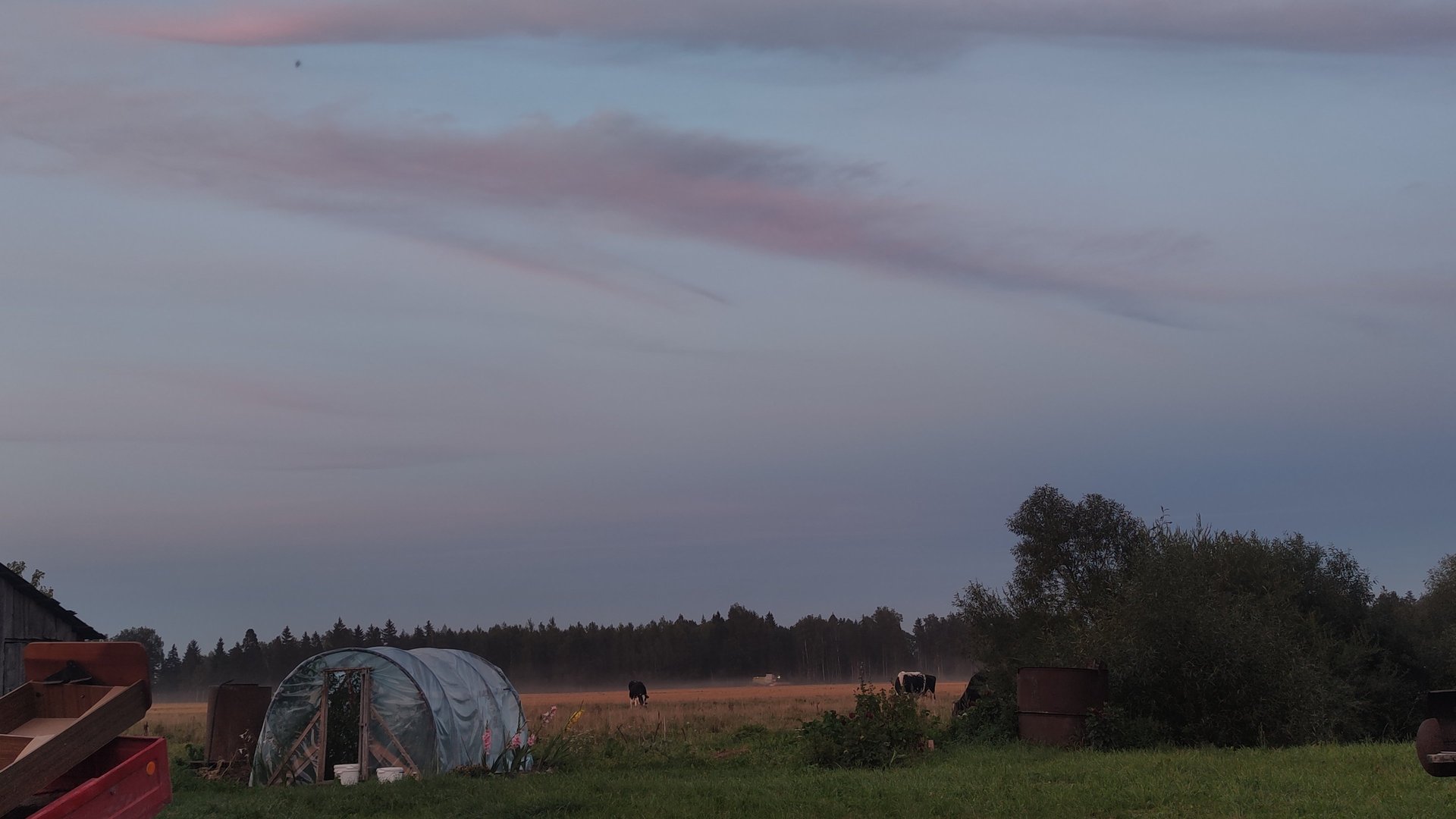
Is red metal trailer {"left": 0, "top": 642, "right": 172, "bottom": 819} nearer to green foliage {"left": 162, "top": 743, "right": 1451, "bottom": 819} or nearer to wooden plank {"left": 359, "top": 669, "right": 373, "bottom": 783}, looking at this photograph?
green foliage {"left": 162, "top": 743, "right": 1451, "bottom": 819}

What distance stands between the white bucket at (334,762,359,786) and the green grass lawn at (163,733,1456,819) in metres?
1.17

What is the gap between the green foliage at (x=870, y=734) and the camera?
76.6 ft

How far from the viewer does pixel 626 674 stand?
13788 cm

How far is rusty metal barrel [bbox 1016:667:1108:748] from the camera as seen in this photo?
25406mm

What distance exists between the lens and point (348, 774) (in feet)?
69.7

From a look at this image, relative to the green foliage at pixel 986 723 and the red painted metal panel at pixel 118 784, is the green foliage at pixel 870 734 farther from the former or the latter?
the red painted metal panel at pixel 118 784

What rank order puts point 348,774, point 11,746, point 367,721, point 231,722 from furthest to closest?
point 231,722 → point 367,721 → point 348,774 → point 11,746

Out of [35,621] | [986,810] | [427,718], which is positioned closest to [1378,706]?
[986,810]

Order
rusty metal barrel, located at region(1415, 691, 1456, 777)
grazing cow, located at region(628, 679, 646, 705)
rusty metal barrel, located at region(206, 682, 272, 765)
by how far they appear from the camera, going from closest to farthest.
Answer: rusty metal barrel, located at region(1415, 691, 1456, 777) → rusty metal barrel, located at region(206, 682, 272, 765) → grazing cow, located at region(628, 679, 646, 705)

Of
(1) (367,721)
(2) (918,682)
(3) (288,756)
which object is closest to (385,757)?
(1) (367,721)

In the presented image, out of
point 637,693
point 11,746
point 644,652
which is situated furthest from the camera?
point 644,652

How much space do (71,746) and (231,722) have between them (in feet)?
70.9

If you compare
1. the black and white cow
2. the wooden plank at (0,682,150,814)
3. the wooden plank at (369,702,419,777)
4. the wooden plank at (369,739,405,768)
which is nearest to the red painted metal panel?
the wooden plank at (0,682,150,814)

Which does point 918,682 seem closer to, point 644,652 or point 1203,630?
point 1203,630
